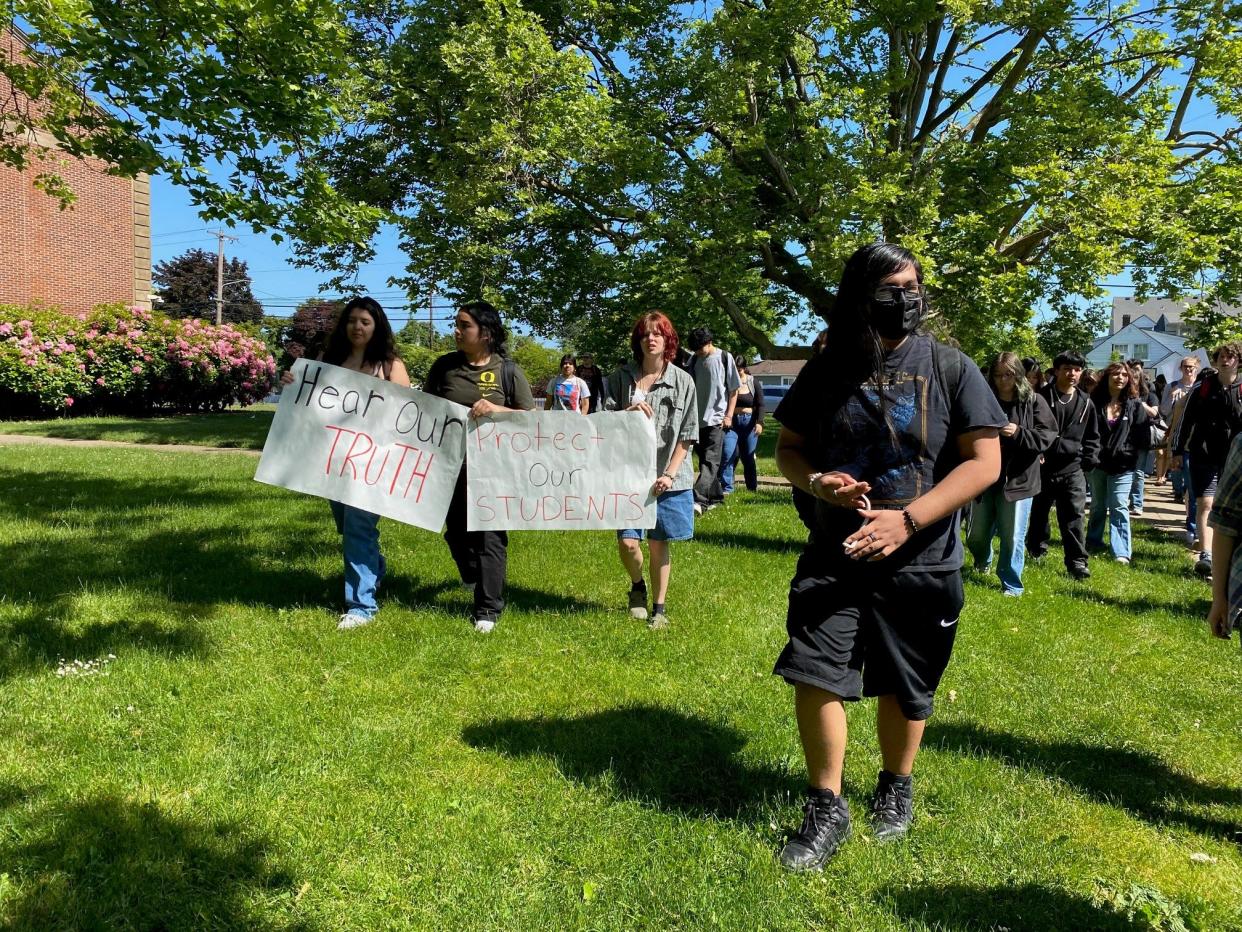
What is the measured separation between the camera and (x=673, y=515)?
5379 millimetres

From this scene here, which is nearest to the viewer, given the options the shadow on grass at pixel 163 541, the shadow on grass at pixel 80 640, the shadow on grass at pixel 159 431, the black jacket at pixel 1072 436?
the shadow on grass at pixel 80 640

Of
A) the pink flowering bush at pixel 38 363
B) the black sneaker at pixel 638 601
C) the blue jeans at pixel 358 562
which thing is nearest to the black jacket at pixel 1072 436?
the black sneaker at pixel 638 601

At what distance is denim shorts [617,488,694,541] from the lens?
5.38 metres

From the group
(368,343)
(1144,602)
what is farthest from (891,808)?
(1144,602)

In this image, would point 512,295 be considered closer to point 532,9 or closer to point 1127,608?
point 532,9

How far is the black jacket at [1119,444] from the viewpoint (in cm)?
809

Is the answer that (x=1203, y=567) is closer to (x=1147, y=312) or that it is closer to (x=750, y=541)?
(x=750, y=541)

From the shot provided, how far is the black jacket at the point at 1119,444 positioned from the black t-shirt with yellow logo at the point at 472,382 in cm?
573

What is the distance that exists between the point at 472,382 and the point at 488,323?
1.27 ft

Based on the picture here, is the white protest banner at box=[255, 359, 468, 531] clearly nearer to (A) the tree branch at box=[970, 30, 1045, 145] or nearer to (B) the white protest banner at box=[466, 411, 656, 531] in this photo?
(B) the white protest banner at box=[466, 411, 656, 531]

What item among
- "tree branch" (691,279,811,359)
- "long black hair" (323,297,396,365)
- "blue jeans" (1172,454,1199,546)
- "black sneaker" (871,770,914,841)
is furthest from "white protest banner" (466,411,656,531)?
"tree branch" (691,279,811,359)

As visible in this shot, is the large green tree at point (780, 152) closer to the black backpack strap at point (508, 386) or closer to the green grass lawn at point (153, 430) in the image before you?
the green grass lawn at point (153, 430)

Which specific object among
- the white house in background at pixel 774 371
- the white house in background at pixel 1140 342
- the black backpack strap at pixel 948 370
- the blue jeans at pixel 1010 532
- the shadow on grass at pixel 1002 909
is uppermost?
the white house in background at pixel 1140 342

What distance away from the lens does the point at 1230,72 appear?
1379 centimetres
